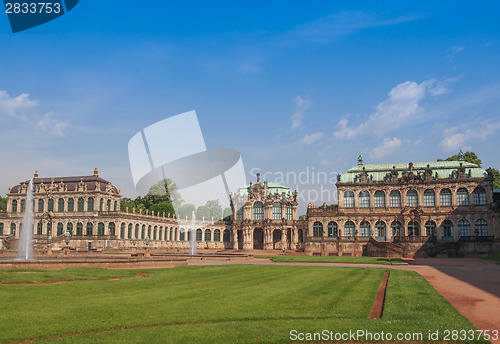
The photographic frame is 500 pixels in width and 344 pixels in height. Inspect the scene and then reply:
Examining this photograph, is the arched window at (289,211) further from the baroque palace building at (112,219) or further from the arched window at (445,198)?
the arched window at (445,198)

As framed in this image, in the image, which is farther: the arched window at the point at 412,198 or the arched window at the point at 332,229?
the arched window at the point at 332,229

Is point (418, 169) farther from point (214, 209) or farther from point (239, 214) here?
point (214, 209)

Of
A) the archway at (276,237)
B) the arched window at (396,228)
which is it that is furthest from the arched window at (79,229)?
the arched window at (396,228)

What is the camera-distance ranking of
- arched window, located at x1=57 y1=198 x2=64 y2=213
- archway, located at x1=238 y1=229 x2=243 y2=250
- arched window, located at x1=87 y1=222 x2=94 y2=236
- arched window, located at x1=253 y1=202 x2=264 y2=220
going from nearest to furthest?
arched window, located at x1=87 y1=222 x2=94 y2=236, arched window, located at x1=57 y1=198 x2=64 y2=213, arched window, located at x1=253 y1=202 x2=264 y2=220, archway, located at x1=238 y1=229 x2=243 y2=250

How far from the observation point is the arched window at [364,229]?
90.5m

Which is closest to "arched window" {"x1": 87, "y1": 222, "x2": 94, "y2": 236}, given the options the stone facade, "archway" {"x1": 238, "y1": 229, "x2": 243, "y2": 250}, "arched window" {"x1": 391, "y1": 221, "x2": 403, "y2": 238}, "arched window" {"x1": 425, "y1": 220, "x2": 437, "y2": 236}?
the stone facade

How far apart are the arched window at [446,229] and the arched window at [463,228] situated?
153 cm

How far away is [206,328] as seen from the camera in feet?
48.6

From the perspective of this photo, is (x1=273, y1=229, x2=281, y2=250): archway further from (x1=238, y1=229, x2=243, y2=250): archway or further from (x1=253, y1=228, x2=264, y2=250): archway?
(x1=238, y1=229, x2=243, y2=250): archway

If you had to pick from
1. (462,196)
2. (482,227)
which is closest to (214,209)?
(462,196)

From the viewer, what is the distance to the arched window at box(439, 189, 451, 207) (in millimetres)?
87062

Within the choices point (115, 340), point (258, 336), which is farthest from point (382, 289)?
point (115, 340)

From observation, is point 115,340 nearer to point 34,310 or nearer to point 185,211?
point 34,310

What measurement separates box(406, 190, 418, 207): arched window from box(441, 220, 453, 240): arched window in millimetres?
6233
